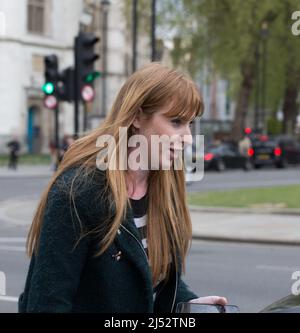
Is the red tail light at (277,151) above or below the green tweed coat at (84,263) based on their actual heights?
below

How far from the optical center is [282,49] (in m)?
40.9

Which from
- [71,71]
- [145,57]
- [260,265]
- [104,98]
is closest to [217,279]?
[260,265]

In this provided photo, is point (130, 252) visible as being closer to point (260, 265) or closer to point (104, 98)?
point (260, 265)

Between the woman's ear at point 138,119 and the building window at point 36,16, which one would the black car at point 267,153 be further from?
the woman's ear at point 138,119

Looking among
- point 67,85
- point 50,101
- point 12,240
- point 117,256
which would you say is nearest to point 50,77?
point 50,101

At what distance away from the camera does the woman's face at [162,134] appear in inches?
101

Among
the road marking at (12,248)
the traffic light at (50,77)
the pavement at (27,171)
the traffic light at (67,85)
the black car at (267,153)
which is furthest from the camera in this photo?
the black car at (267,153)

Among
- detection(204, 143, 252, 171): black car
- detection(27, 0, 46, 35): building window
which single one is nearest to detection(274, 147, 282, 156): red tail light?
detection(204, 143, 252, 171): black car

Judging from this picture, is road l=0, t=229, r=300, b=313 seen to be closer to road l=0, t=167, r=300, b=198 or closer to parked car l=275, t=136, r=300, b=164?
road l=0, t=167, r=300, b=198

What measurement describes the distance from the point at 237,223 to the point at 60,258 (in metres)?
12.4

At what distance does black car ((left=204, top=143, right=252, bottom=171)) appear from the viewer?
3544 cm

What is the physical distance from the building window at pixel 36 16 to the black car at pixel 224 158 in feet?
55.7

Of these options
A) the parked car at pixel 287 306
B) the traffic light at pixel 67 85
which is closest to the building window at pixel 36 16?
the traffic light at pixel 67 85
